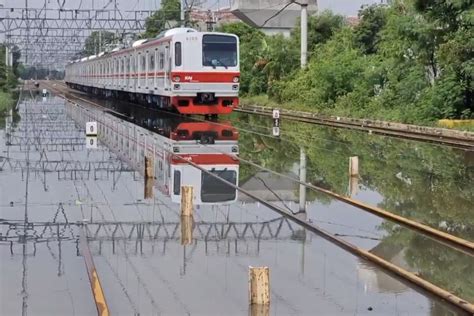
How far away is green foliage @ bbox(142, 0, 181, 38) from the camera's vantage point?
68.6 meters

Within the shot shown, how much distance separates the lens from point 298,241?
1044 centimetres

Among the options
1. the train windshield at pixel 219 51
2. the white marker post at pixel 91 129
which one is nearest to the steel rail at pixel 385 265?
the white marker post at pixel 91 129

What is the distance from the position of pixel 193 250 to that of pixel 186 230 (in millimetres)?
1197

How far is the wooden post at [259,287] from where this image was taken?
24.0 ft

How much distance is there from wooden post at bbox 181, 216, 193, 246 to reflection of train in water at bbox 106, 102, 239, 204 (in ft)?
4.91

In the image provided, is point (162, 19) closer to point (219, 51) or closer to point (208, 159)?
point (219, 51)

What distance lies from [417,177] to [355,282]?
8.69 m

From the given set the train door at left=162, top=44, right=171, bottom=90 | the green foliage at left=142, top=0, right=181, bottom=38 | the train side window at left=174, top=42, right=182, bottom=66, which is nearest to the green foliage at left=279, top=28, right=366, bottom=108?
the train door at left=162, top=44, right=171, bottom=90

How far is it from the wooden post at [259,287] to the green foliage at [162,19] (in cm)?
5929

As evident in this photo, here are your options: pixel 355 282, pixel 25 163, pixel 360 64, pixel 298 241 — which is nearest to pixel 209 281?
pixel 355 282

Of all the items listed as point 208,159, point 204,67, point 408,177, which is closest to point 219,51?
point 204,67

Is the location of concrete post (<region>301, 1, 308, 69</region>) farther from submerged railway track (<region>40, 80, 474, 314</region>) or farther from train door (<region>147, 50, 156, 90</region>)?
submerged railway track (<region>40, 80, 474, 314</region>)

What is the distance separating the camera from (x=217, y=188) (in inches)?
588

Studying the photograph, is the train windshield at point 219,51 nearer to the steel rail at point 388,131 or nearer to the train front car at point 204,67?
the train front car at point 204,67
